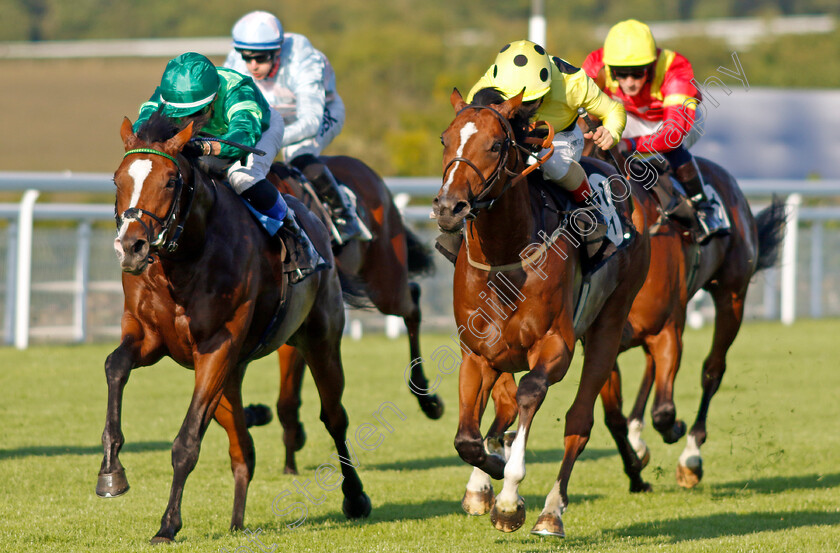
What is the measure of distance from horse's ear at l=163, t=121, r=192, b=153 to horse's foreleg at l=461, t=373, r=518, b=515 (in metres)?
1.93

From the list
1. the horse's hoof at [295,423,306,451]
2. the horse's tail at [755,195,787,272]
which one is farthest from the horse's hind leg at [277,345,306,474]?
the horse's tail at [755,195,787,272]

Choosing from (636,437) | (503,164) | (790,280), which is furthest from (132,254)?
(790,280)

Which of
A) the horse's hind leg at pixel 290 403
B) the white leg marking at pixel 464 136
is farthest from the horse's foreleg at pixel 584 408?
the horse's hind leg at pixel 290 403

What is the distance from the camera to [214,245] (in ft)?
15.9

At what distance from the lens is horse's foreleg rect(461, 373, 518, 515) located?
519cm

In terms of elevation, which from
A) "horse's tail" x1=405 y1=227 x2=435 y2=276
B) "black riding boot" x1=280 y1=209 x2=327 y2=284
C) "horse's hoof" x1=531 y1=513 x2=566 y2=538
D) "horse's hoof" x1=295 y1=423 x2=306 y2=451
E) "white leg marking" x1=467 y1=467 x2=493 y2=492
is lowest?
"horse's hoof" x1=531 y1=513 x2=566 y2=538

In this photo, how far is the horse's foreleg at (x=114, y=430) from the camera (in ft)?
14.6

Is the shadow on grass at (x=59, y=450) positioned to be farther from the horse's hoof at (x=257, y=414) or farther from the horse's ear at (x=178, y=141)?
the horse's ear at (x=178, y=141)

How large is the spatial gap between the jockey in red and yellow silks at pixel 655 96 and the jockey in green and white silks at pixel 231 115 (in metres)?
2.16

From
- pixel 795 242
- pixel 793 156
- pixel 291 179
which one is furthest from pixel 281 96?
pixel 793 156

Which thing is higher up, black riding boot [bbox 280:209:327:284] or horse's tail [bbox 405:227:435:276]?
horse's tail [bbox 405:227:435:276]

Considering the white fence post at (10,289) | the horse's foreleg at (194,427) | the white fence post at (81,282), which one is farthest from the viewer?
the white fence post at (81,282)

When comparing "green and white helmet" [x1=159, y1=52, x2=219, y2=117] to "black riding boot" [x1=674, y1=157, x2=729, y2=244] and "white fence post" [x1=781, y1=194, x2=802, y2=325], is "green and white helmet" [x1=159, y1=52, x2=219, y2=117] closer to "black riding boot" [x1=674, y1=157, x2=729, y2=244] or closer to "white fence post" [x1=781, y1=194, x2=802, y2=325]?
"black riding boot" [x1=674, y1=157, x2=729, y2=244]

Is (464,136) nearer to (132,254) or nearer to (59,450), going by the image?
(132,254)
